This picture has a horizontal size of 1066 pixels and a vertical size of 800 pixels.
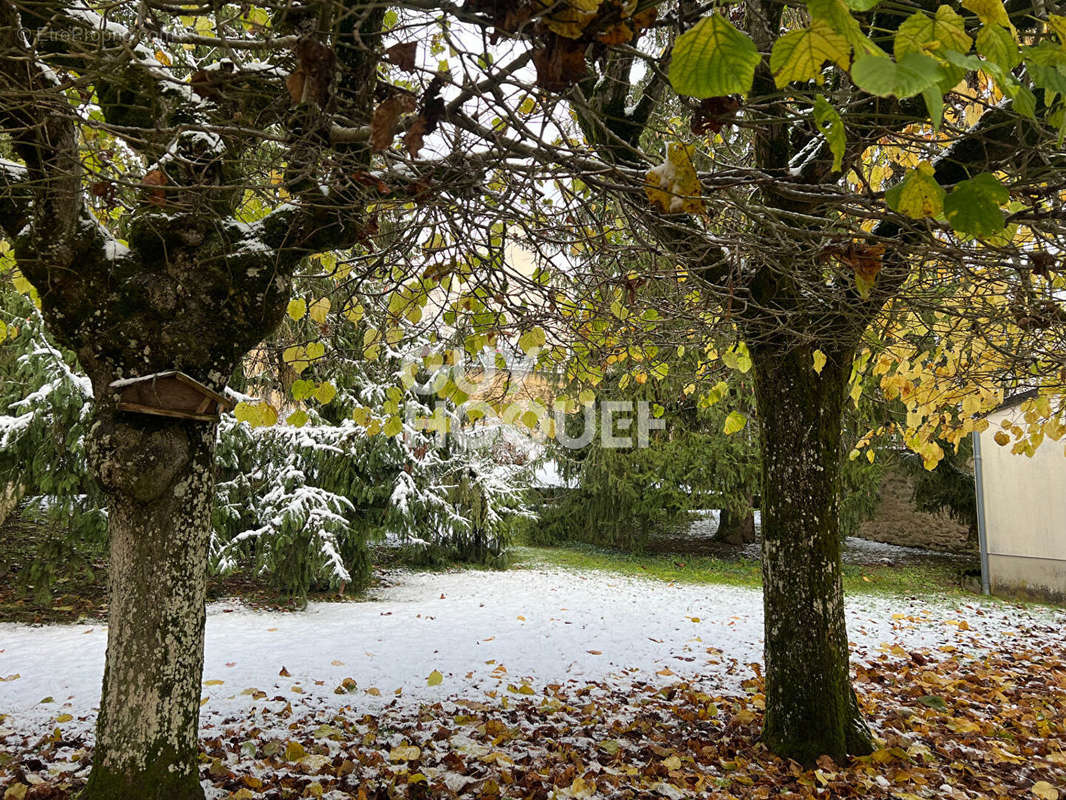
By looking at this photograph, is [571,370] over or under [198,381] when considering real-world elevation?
over

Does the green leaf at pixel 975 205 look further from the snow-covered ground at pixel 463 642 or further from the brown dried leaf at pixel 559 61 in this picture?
the snow-covered ground at pixel 463 642

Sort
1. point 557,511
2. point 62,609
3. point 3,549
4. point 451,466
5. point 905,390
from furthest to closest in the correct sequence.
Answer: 1. point 557,511
2. point 451,466
3. point 3,549
4. point 62,609
5. point 905,390

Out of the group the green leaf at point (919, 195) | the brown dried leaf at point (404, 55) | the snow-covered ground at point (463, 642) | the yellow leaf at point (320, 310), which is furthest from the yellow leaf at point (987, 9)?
the snow-covered ground at point (463, 642)

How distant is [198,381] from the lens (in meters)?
2.61

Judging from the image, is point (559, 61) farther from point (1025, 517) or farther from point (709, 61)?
point (1025, 517)

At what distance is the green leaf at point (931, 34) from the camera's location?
35.8 inches

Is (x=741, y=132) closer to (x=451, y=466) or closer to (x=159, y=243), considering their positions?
(x=159, y=243)

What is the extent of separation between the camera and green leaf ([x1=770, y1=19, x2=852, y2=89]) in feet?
3.04

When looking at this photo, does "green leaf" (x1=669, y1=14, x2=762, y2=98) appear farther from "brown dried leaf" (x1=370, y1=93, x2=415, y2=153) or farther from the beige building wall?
the beige building wall

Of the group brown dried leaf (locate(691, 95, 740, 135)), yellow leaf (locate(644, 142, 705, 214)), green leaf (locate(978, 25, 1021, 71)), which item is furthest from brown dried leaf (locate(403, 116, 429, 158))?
green leaf (locate(978, 25, 1021, 71))

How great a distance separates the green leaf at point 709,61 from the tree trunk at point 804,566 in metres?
2.61

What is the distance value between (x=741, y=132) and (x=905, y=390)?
2.31 meters

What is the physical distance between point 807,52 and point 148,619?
2792mm

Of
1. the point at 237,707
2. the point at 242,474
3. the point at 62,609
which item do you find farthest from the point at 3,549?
the point at 237,707
